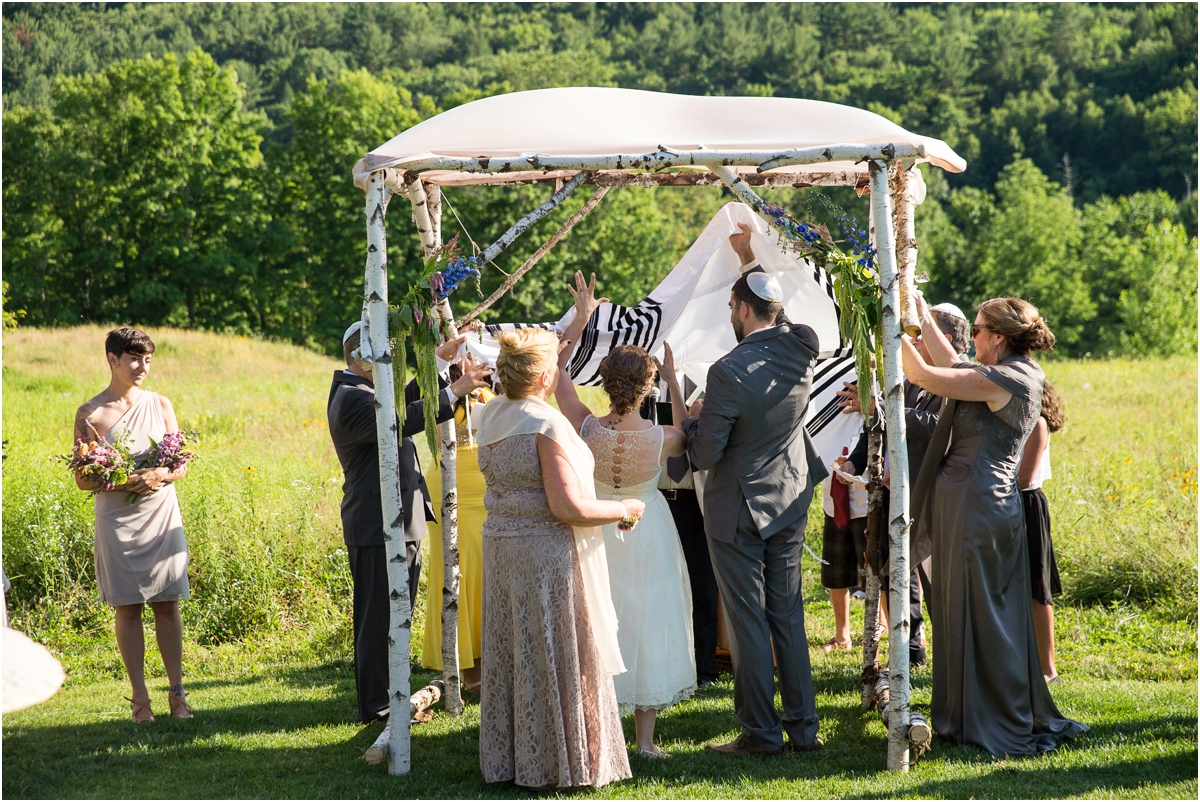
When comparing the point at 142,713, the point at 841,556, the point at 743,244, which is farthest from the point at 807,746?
the point at 142,713

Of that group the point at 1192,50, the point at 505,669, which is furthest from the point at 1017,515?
the point at 1192,50

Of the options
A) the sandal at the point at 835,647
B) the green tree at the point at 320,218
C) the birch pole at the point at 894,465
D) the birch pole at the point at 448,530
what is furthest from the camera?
the green tree at the point at 320,218

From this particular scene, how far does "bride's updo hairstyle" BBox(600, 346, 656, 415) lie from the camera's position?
4766mm

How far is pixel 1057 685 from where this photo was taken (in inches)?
237

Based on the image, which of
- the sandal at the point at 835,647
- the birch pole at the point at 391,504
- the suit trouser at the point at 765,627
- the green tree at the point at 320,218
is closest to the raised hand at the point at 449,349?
the birch pole at the point at 391,504

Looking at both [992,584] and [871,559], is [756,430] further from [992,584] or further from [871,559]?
[992,584]

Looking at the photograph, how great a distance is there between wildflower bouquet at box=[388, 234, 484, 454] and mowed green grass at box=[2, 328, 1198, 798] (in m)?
1.84

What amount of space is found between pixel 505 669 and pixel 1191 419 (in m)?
14.9

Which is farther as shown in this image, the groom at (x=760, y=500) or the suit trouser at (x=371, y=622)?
the suit trouser at (x=371, y=622)

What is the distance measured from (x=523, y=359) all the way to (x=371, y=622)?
1.99 meters

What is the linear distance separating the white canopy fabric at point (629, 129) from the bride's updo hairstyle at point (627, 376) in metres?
0.97

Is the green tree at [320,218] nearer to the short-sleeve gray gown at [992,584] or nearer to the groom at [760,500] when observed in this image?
the groom at [760,500]

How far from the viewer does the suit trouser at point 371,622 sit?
5418mm

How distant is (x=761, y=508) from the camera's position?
482cm
